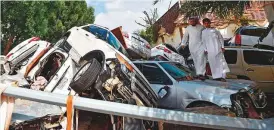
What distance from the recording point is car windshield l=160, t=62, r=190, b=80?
25.3ft

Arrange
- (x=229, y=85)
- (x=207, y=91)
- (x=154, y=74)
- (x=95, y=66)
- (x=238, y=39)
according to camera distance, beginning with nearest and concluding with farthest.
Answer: (x=95, y=66) < (x=207, y=91) < (x=229, y=85) < (x=154, y=74) < (x=238, y=39)

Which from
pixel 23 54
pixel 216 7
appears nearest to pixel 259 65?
pixel 216 7

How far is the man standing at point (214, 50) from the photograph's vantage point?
8.01 m

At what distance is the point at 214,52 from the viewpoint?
26.8ft

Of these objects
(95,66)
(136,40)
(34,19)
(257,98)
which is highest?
(95,66)

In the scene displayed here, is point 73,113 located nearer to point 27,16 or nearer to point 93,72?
point 93,72

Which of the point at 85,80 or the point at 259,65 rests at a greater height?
the point at 85,80

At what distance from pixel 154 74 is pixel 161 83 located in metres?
0.38

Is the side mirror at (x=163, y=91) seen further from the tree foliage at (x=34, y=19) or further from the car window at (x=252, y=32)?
the tree foliage at (x=34, y=19)

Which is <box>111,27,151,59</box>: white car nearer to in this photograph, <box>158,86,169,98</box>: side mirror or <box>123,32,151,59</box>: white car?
<box>123,32,151,59</box>: white car

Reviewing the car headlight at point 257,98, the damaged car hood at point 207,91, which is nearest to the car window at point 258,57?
the damaged car hood at point 207,91

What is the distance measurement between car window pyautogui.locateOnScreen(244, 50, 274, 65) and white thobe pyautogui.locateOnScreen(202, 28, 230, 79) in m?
2.25

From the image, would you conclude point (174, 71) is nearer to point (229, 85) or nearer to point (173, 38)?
point (229, 85)

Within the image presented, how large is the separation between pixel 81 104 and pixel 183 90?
12.5 ft
